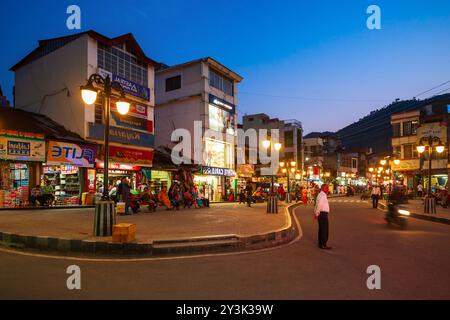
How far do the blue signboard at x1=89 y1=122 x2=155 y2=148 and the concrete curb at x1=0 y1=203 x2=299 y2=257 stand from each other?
47.6ft

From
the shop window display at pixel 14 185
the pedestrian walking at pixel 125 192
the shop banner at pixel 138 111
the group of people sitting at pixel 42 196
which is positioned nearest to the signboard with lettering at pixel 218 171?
the shop banner at pixel 138 111

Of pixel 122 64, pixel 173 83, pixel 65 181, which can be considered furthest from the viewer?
pixel 173 83

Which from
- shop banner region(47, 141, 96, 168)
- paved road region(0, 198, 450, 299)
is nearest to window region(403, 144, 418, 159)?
shop banner region(47, 141, 96, 168)

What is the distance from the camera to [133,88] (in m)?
26.5

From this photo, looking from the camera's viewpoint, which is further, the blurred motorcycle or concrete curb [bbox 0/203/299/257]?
the blurred motorcycle

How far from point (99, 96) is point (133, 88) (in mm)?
3706

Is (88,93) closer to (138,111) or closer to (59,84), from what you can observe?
(59,84)

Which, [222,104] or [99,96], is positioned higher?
[222,104]

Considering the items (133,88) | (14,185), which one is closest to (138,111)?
(133,88)

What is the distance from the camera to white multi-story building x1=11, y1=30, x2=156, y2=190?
2311cm

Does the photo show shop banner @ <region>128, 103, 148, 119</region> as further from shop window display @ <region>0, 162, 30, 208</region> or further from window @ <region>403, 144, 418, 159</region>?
window @ <region>403, 144, 418, 159</region>
